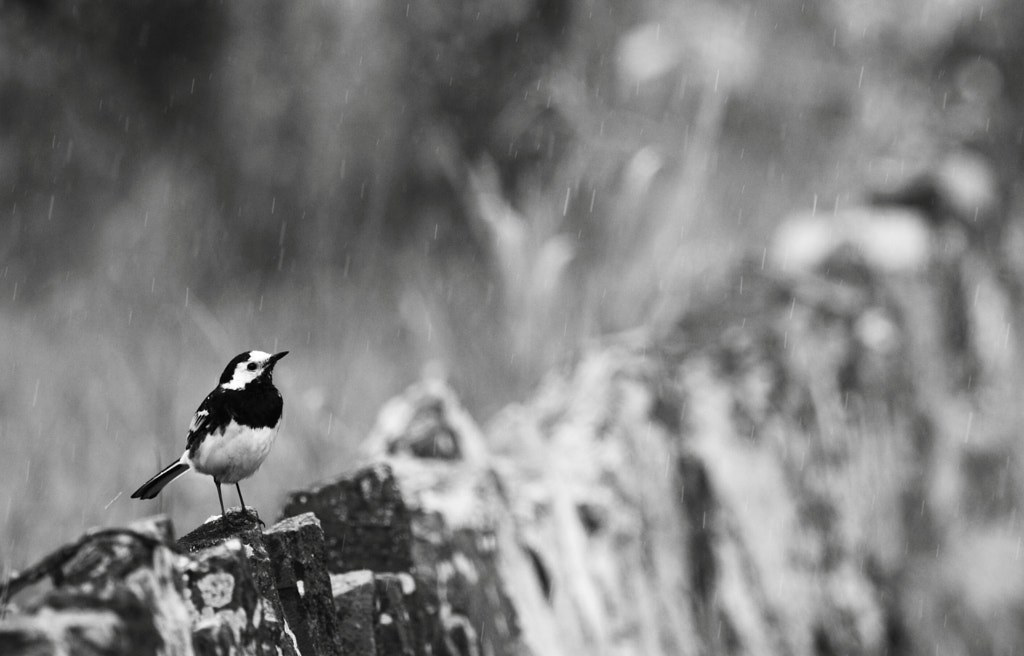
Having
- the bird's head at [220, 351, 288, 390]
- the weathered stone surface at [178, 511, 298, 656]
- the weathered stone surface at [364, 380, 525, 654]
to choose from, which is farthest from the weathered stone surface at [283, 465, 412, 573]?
the bird's head at [220, 351, 288, 390]

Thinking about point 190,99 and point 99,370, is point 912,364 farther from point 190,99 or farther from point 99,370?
point 190,99

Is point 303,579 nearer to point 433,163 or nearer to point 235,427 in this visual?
point 235,427

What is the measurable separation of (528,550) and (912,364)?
9.58 feet

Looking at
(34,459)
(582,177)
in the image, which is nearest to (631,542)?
(34,459)

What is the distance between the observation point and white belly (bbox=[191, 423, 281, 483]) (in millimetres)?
2107

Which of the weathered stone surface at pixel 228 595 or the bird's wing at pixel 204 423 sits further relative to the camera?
the bird's wing at pixel 204 423

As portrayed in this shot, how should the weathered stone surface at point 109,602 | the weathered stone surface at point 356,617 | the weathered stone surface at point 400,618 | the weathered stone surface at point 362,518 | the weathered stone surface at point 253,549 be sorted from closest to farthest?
the weathered stone surface at point 109,602, the weathered stone surface at point 253,549, the weathered stone surface at point 356,617, the weathered stone surface at point 400,618, the weathered stone surface at point 362,518

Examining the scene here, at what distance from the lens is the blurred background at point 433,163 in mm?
4918

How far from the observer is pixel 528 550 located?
10.7 feet

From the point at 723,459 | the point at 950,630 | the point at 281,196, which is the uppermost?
the point at 281,196

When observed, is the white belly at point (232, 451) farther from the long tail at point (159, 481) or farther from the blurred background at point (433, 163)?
the blurred background at point (433, 163)

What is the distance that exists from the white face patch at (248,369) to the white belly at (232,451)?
11 cm

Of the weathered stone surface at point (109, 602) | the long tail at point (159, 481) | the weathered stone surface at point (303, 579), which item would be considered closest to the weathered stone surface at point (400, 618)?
the weathered stone surface at point (303, 579)

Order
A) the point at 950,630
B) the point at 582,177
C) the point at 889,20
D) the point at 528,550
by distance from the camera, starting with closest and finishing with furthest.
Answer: the point at 528,550 < the point at 950,630 < the point at 582,177 < the point at 889,20
